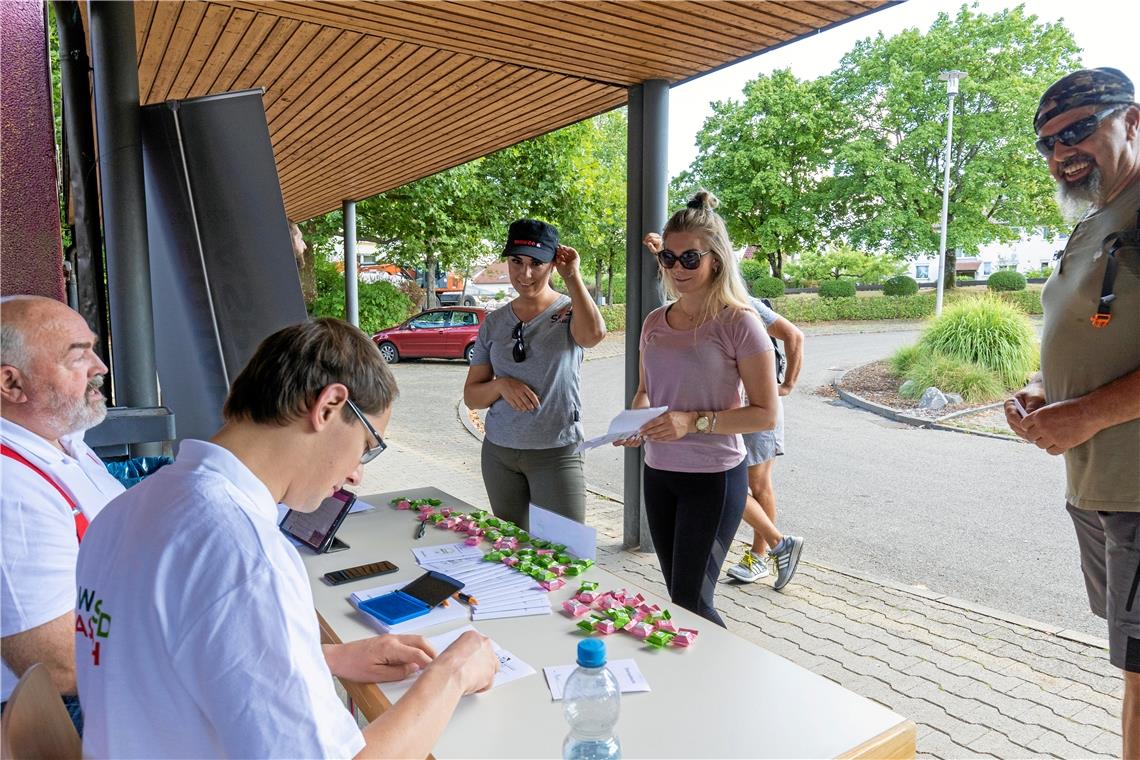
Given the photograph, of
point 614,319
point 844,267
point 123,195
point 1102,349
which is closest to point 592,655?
point 1102,349

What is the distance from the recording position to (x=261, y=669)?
36.6 inches

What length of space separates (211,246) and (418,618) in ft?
8.15

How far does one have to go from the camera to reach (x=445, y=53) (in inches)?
169

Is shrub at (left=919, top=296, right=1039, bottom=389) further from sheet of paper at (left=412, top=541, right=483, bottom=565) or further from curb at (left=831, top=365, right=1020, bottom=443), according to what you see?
sheet of paper at (left=412, top=541, right=483, bottom=565)

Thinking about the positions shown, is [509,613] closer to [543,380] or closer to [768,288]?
[543,380]

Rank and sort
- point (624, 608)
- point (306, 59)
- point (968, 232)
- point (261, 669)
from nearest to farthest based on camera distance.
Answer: point (261, 669) < point (624, 608) < point (306, 59) < point (968, 232)

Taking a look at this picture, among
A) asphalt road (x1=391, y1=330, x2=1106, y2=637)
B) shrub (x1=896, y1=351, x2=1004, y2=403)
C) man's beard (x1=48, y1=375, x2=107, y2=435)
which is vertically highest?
man's beard (x1=48, y1=375, x2=107, y2=435)

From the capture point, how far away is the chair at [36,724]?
104 cm

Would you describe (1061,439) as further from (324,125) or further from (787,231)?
(787,231)

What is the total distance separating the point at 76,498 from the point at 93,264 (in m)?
2.47

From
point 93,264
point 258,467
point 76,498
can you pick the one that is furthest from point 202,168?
point 258,467

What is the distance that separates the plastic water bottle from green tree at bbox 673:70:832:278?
2719 centimetres

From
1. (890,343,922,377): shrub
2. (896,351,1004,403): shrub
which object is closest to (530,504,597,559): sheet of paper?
(896,351,1004,403): shrub

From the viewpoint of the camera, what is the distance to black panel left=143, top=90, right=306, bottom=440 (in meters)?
3.41
